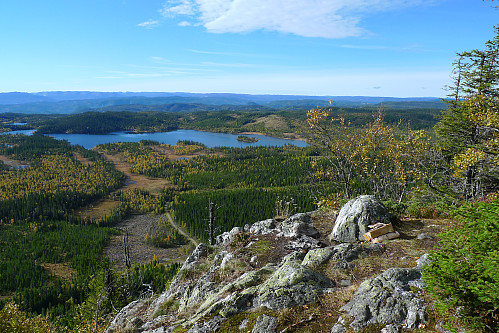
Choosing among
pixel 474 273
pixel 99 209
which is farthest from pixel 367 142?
pixel 99 209

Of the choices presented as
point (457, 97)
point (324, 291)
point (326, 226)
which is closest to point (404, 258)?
point (324, 291)

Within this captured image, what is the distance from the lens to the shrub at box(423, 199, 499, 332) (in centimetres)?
580

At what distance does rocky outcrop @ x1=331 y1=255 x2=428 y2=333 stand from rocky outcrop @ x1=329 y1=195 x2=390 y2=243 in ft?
17.9

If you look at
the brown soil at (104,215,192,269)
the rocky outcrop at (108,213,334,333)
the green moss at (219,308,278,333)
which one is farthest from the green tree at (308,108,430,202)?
the brown soil at (104,215,192,269)

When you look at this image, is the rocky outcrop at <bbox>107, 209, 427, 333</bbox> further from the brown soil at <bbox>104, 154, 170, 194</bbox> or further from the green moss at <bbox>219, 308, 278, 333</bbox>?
the brown soil at <bbox>104, 154, 170, 194</bbox>

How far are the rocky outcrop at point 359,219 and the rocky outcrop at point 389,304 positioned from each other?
5.46 metres

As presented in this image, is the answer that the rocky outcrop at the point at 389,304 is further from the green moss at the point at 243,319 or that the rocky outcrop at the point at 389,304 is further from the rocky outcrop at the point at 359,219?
the rocky outcrop at the point at 359,219

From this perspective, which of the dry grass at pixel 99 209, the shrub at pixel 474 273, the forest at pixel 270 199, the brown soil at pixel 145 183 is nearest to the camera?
the shrub at pixel 474 273

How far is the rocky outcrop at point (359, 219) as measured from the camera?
15.0m

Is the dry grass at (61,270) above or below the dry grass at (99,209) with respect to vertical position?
below

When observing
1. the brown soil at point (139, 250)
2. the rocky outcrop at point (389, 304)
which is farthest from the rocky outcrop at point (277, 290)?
the brown soil at point (139, 250)

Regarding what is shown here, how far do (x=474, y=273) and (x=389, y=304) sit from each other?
2823mm

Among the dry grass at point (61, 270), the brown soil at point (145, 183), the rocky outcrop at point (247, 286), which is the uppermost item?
the rocky outcrop at point (247, 286)

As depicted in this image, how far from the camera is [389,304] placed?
27.3 feet
